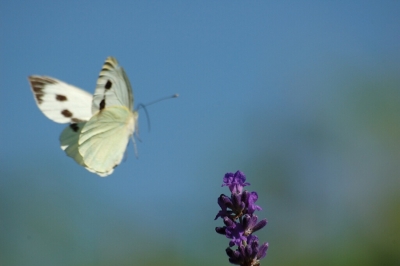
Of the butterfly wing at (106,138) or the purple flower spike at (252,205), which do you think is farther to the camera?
the butterfly wing at (106,138)

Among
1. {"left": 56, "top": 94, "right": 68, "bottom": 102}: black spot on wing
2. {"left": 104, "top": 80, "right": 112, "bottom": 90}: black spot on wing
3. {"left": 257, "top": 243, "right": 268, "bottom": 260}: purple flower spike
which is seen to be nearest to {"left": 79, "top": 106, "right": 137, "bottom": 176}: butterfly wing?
{"left": 104, "top": 80, "right": 112, "bottom": 90}: black spot on wing

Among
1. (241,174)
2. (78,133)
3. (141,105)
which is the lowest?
(241,174)

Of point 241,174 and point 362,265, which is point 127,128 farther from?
point 362,265

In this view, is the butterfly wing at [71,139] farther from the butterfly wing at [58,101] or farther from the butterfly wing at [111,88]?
the butterfly wing at [111,88]

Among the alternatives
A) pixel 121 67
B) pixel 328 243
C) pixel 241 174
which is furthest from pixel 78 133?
pixel 328 243

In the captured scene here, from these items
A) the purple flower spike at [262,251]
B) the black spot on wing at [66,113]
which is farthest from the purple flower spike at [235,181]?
the black spot on wing at [66,113]

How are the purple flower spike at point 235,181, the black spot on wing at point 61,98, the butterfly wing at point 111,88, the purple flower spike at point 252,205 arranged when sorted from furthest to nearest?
the black spot on wing at point 61,98
the butterfly wing at point 111,88
the purple flower spike at point 235,181
the purple flower spike at point 252,205

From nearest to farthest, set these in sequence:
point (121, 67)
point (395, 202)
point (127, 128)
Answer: point (121, 67) → point (127, 128) → point (395, 202)
